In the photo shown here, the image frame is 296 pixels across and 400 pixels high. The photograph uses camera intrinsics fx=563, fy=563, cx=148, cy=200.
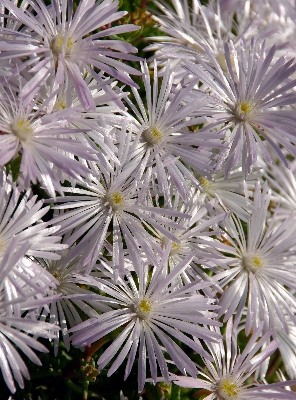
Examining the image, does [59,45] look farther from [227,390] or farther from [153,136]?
[227,390]

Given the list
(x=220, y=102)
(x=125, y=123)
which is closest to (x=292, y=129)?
(x=220, y=102)

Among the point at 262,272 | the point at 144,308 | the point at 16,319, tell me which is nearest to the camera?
the point at 16,319

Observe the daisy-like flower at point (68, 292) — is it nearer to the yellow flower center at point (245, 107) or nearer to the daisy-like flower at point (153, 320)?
the daisy-like flower at point (153, 320)

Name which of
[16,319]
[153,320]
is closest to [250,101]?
[153,320]

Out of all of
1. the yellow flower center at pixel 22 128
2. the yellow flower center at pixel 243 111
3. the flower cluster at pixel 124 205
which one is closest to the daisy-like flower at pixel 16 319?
the flower cluster at pixel 124 205

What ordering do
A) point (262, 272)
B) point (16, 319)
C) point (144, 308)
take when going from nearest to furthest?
point (16, 319) < point (144, 308) < point (262, 272)

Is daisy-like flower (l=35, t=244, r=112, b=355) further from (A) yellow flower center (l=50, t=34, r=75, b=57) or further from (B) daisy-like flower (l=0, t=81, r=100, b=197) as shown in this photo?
(A) yellow flower center (l=50, t=34, r=75, b=57)
